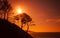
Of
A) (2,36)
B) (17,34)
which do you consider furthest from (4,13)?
(2,36)

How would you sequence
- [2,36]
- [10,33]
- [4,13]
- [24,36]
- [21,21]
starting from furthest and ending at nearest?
[21,21] < [4,13] < [24,36] < [10,33] < [2,36]

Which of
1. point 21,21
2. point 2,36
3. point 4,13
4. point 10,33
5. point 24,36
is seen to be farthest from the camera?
point 21,21

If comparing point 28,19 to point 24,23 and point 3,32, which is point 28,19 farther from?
point 3,32

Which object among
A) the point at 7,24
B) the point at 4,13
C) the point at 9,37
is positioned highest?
the point at 4,13

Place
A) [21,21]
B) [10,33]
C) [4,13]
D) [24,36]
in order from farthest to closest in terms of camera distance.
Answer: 1. [21,21]
2. [4,13]
3. [24,36]
4. [10,33]

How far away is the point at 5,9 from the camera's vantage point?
2356 inches

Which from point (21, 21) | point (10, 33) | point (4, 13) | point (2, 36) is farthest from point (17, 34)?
point (21, 21)

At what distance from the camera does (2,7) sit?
59.3 metres

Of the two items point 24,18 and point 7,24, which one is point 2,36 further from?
point 24,18

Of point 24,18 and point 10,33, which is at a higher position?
point 24,18

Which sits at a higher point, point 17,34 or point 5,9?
A: point 5,9

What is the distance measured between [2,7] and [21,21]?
27.4ft

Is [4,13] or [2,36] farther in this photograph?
[4,13]

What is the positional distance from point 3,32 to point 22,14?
22759 millimetres
